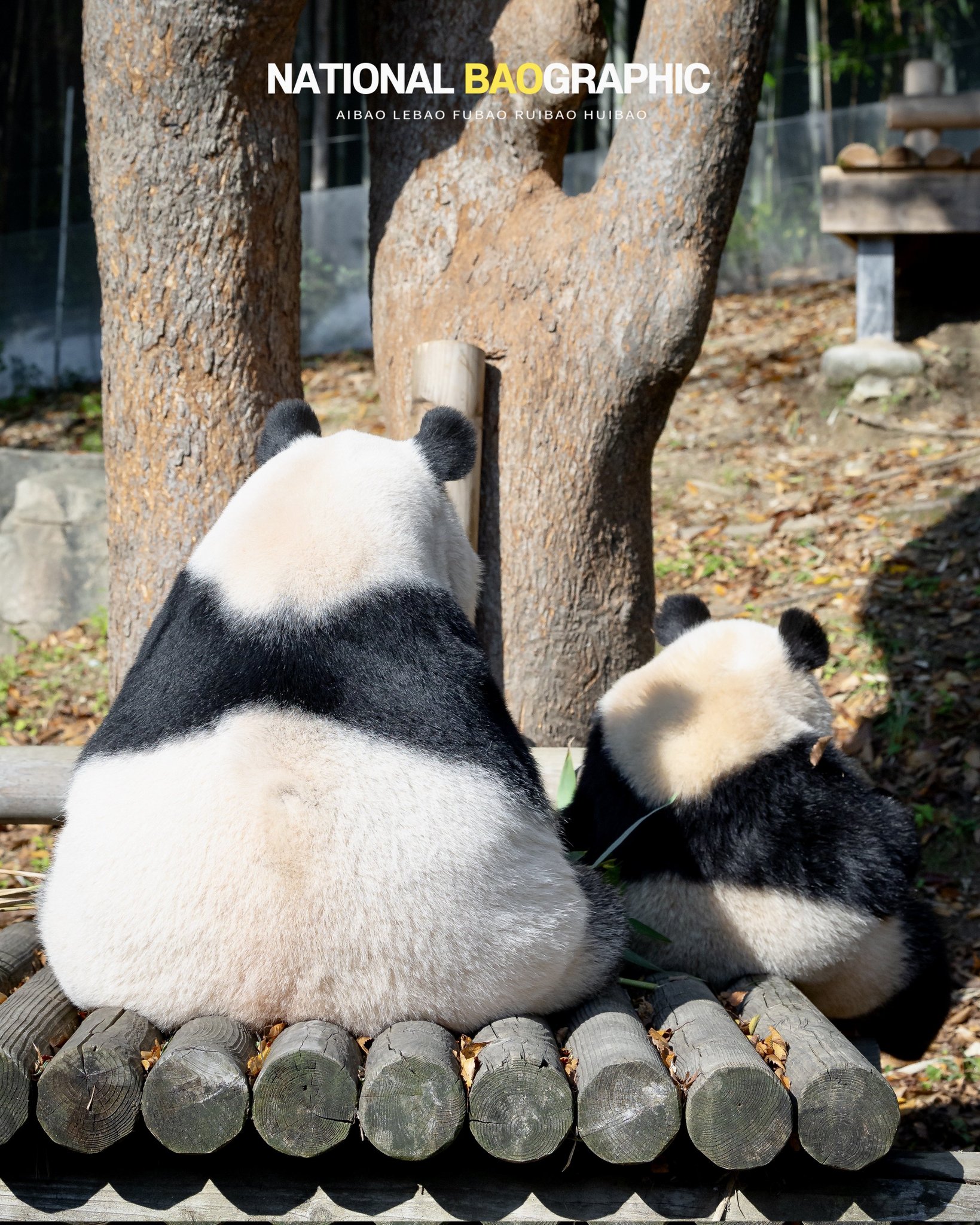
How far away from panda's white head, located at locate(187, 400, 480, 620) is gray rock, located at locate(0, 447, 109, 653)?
388 cm

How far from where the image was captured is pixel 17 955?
245cm

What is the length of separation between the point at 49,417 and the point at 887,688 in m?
6.66

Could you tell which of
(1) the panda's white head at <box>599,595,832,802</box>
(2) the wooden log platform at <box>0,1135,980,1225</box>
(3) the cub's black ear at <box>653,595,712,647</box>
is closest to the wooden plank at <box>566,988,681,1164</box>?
(2) the wooden log platform at <box>0,1135,980,1225</box>

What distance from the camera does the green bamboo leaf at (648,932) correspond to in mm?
2523

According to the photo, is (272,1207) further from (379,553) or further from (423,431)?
(423,431)

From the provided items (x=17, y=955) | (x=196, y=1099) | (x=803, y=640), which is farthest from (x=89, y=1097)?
(x=803, y=640)

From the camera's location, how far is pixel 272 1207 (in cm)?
191

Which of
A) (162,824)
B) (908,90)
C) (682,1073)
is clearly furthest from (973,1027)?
(908,90)

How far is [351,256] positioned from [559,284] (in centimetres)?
667

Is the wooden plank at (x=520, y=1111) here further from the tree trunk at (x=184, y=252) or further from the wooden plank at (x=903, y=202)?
the wooden plank at (x=903, y=202)

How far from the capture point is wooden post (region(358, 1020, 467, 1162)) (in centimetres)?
178

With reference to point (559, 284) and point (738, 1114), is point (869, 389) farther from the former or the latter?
point (738, 1114)

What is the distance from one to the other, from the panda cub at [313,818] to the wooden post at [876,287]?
17.3 feet

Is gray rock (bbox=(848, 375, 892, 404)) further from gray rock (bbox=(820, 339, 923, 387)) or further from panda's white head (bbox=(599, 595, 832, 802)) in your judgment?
panda's white head (bbox=(599, 595, 832, 802))
